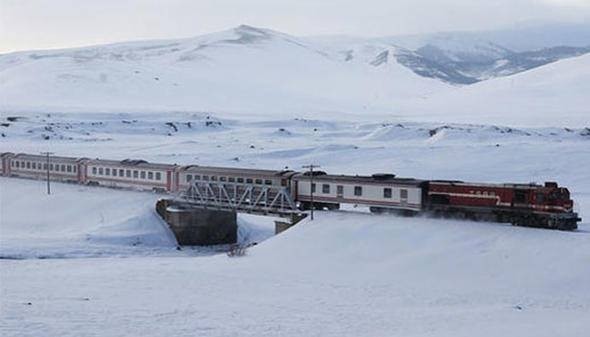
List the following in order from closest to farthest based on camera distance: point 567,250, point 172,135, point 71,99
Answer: point 567,250 → point 172,135 → point 71,99

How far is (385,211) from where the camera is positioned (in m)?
43.1

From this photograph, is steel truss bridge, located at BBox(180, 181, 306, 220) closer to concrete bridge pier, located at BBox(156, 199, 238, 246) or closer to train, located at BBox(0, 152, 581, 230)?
train, located at BBox(0, 152, 581, 230)

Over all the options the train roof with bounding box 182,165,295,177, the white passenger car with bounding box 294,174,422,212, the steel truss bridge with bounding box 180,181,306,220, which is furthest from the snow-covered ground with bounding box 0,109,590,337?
the train roof with bounding box 182,165,295,177

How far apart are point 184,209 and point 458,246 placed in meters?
20.6

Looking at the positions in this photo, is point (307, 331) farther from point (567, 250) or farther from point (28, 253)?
point (28, 253)

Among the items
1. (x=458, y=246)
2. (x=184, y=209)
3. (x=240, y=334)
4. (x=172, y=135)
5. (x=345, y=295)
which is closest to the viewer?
(x=240, y=334)

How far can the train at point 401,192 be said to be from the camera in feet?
123

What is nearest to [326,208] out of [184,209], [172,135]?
[184,209]

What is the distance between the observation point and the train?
37.4 m

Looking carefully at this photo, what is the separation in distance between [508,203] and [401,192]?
532 cm

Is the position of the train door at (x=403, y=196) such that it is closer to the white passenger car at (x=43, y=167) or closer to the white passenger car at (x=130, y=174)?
the white passenger car at (x=130, y=174)

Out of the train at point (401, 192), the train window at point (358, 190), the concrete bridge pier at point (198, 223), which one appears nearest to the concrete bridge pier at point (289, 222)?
the train at point (401, 192)

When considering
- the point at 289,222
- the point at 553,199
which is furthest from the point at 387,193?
the point at 553,199

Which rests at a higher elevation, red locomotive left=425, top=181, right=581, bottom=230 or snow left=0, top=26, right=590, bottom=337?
red locomotive left=425, top=181, right=581, bottom=230
